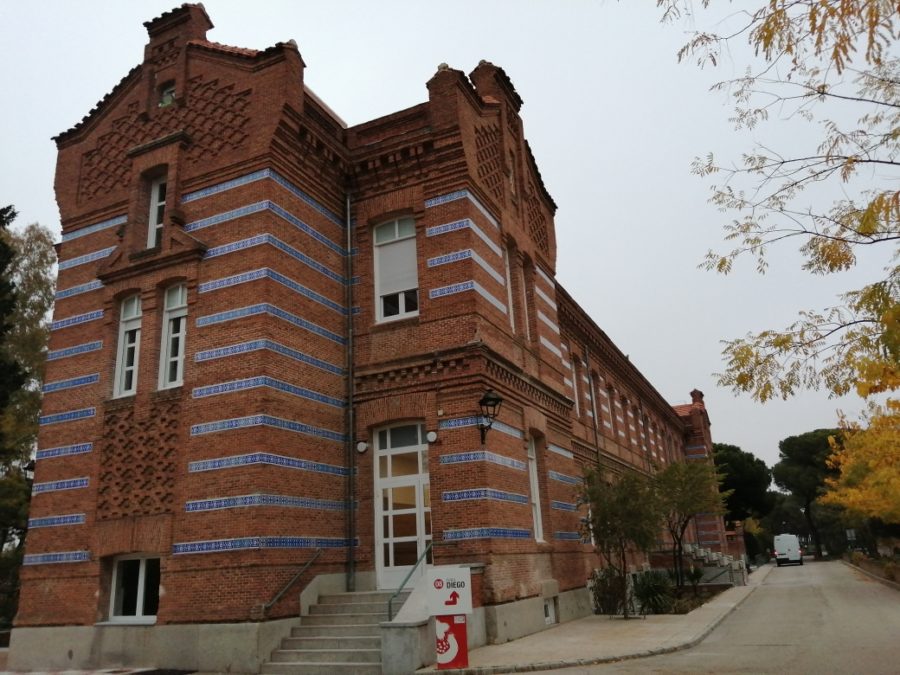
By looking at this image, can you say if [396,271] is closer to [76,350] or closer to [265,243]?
[265,243]

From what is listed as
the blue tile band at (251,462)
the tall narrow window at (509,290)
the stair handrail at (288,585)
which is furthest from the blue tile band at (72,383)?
the tall narrow window at (509,290)

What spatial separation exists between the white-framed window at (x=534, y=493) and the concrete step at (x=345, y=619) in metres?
4.22

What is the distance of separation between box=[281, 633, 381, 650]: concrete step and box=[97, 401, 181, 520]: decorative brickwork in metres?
3.09

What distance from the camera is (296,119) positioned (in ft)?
44.2

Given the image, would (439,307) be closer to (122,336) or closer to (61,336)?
(122,336)

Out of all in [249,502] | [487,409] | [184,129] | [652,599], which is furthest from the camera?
[652,599]

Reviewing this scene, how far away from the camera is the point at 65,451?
13.4 metres

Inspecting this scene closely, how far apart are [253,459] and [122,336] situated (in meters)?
4.55

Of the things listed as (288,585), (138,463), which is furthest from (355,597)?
(138,463)

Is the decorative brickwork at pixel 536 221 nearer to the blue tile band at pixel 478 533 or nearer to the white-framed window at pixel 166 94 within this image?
the blue tile band at pixel 478 533

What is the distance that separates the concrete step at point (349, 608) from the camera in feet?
38.3

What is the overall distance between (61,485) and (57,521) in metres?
0.66

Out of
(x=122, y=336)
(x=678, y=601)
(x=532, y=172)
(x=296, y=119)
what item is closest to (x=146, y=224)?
(x=122, y=336)

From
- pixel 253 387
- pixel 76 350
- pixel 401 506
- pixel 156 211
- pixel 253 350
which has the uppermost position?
pixel 156 211
